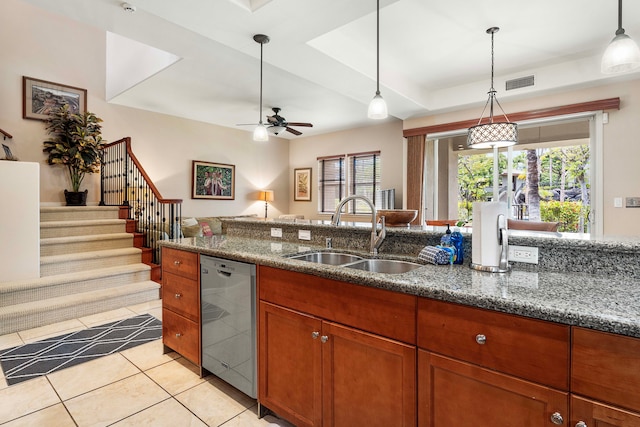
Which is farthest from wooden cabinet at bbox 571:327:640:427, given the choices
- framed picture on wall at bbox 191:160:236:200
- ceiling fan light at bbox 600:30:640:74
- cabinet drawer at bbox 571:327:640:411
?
framed picture on wall at bbox 191:160:236:200

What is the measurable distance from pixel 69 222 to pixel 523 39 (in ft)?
18.9

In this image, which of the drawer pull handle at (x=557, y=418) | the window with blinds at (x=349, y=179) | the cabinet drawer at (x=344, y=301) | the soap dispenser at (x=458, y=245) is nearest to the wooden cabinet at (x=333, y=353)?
the cabinet drawer at (x=344, y=301)

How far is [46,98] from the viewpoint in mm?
4973

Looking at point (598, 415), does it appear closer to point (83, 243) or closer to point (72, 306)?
point (72, 306)

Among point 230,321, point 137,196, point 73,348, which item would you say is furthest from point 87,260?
point 230,321

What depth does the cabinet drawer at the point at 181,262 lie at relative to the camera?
221cm

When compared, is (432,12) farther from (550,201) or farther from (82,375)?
(82,375)

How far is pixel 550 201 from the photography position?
4629mm

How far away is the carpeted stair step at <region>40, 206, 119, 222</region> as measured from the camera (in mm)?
4312

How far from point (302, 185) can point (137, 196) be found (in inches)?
152

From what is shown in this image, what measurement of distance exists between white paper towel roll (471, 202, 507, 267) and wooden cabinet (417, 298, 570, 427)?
465mm

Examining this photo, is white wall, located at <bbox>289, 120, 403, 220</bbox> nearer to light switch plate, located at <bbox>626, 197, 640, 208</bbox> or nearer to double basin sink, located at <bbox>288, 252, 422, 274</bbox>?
light switch plate, located at <bbox>626, 197, 640, 208</bbox>

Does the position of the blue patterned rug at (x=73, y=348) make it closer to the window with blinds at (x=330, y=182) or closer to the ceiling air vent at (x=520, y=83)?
the window with blinds at (x=330, y=182)

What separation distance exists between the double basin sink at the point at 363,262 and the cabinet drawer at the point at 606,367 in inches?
34.5
